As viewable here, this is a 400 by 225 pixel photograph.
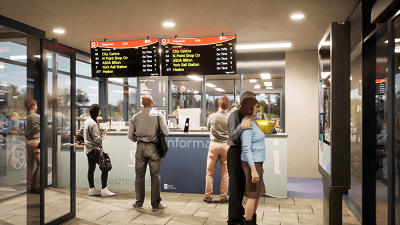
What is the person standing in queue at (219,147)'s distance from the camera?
4.79m

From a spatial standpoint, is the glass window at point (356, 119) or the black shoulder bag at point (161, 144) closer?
the black shoulder bag at point (161, 144)

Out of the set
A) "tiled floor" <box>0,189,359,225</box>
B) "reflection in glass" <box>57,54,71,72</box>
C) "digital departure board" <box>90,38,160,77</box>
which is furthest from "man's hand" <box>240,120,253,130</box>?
"digital departure board" <box>90,38,160,77</box>

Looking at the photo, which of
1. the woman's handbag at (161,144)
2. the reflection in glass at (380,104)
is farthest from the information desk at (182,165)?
the reflection in glass at (380,104)

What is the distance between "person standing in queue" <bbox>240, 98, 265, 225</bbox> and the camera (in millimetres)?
3068

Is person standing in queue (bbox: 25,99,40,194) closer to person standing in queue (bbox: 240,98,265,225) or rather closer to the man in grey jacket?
the man in grey jacket

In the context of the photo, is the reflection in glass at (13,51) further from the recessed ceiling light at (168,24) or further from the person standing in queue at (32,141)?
the recessed ceiling light at (168,24)

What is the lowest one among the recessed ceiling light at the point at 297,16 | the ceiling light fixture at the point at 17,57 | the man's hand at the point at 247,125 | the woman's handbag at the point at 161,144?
the woman's handbag at the point at 161,144

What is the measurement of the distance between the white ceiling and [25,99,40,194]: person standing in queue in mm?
1594

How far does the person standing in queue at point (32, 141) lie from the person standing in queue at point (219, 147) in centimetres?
243

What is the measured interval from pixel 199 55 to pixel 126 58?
4.47 feet

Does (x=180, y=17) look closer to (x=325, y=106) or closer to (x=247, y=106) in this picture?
(x=247, y=106)

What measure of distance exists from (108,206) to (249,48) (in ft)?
14.0

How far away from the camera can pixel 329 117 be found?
2.76 meters

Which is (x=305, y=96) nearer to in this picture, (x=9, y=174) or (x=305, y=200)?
(x=305, y=200)
